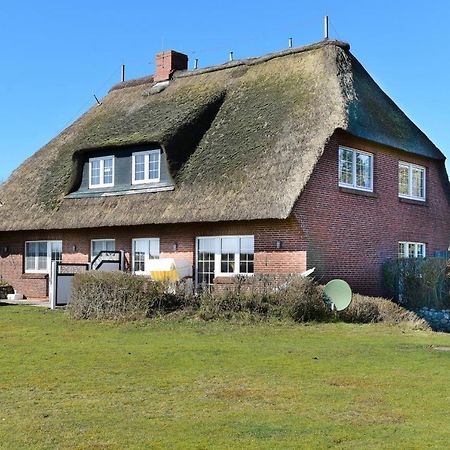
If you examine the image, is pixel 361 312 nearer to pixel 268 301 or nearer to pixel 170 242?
pixel 268 301

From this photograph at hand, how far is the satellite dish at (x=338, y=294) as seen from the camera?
1848 centimetres

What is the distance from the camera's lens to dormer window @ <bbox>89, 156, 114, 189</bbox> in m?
26.1

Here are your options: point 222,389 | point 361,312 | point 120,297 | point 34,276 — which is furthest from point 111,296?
point 34,276

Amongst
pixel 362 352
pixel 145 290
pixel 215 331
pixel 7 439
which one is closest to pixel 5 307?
pixel 145 290

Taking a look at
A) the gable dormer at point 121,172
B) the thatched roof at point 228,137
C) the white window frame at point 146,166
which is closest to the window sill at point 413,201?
the thatched roof at point 228,137

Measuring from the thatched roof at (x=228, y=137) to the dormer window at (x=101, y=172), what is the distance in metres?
0.58

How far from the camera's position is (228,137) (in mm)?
23656

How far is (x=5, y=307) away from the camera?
23578 mm

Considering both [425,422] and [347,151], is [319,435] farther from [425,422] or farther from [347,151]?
[347,151]

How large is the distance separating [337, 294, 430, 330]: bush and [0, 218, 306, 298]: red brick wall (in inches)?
100

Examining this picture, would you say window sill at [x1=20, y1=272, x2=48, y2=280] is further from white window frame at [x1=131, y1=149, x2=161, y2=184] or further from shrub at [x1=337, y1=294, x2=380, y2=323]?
shrub at [x1=337, y1=294, x2=380, y2=323]

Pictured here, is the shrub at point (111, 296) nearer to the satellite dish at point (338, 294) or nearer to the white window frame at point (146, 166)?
the satellite dish at point (338, 294)

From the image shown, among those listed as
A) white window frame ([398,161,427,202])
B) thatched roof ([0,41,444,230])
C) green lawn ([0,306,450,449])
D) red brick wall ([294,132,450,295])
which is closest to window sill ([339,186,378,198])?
red brick wall ([294,132,450,295])

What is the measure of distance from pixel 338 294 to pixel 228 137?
739 cm
